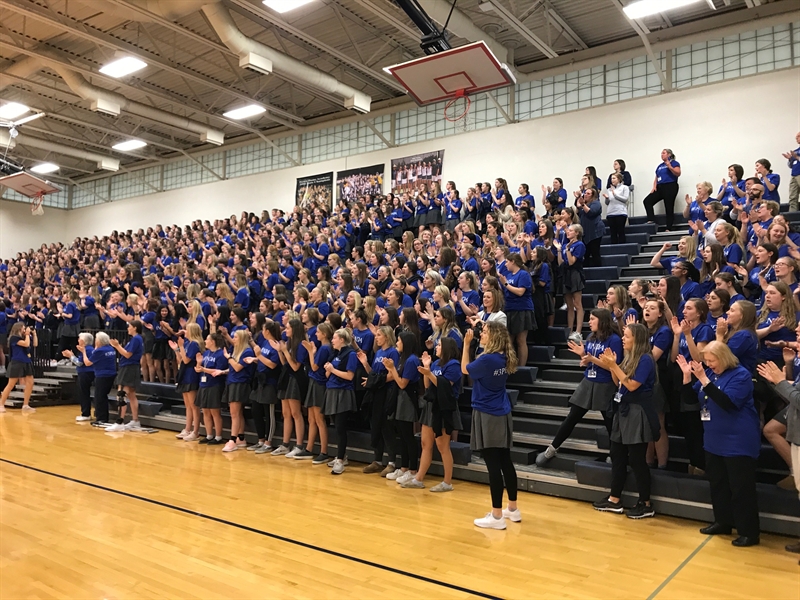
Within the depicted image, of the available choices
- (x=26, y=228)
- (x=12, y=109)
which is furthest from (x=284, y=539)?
(x=26, y=228)

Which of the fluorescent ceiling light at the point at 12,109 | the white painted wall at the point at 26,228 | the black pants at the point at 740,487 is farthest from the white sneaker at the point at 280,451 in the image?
the white painted wall at the point at 26,228

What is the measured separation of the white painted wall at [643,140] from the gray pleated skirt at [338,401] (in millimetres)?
8920

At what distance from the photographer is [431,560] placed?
13.3 ft

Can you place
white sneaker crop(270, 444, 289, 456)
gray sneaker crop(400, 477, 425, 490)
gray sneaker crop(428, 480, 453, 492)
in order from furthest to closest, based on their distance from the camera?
white sneaker crop(270, 444, 289, 456)
gray sneaker crop(400, 477, 425, 490)
gray sneaker crop(428, 480, 453, 492)

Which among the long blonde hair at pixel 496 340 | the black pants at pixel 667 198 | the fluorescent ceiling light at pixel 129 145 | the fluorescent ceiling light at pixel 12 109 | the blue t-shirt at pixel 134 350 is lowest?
the blue t-shirt at pixel 134 350

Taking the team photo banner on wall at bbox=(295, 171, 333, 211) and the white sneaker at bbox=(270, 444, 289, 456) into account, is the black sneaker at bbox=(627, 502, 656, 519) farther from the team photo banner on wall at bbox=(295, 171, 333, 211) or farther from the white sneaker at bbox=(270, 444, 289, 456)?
the team photo banner on wall at bbox=(295, 171, 333, 211)

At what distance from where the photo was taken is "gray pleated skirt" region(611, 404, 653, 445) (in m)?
4.80

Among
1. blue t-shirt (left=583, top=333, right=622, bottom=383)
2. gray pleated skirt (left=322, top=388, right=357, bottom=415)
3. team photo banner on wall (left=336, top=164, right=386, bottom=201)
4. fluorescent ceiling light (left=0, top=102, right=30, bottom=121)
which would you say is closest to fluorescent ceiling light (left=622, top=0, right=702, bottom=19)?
blue t-shirt (left=583, top=333, right=622, bottom=383)

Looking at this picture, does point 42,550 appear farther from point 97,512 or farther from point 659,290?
point 659,290

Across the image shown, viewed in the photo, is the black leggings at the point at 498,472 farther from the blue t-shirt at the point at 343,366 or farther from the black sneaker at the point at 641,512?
the blue t-shirt at the point at 343,366

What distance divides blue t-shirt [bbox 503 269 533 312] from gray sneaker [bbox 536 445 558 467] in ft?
6.25

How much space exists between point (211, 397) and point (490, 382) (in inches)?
192

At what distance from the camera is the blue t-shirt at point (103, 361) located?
9547mm

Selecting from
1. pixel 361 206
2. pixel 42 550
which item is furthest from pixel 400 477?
pixel 361 206
